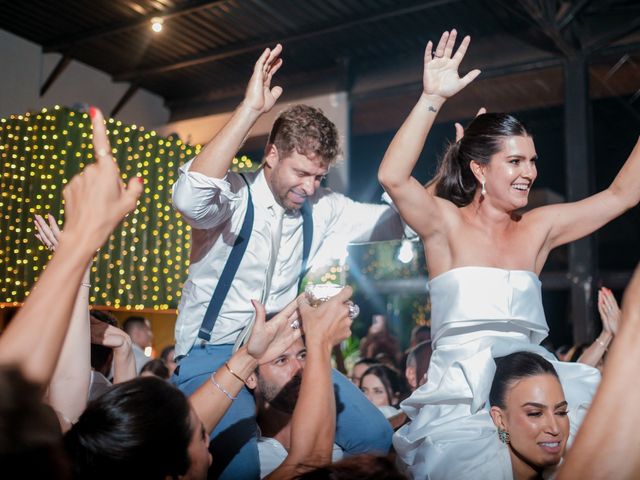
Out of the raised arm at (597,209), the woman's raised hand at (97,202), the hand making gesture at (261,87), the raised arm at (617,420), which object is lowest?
the raised arm at (617,420)

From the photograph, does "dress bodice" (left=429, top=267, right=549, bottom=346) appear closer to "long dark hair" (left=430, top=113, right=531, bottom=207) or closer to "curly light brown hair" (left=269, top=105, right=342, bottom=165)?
"long dark hair" (left=430, top=113, right=531, bottom=207)

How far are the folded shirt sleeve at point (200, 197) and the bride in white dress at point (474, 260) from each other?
550 millimetres

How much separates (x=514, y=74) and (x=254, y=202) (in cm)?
643

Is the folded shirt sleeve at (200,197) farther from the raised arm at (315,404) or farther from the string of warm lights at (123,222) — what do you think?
the string of warm lights at (123,222)

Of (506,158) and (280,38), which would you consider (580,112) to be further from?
(506,158)

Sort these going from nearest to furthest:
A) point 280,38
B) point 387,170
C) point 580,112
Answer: point 387,170
point 580,112
point 280,38

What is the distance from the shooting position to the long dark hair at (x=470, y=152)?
2590mm

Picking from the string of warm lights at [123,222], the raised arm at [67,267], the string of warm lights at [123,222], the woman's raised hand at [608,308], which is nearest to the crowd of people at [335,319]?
the raised arm at [67,267]

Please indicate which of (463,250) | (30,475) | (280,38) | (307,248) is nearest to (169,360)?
(307,248)

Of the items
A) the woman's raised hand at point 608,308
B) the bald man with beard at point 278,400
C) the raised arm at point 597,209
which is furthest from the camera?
the woman's raised hand at point 608,308

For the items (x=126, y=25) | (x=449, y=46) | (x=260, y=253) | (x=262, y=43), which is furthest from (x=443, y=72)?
(x=126, y=25)

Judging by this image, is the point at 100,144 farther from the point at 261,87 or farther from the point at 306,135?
the point at 306,135

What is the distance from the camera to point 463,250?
254cm

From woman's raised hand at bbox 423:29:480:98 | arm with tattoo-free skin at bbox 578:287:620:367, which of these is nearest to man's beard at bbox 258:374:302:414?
woman's raised hand at bbox 423:29:480:98
